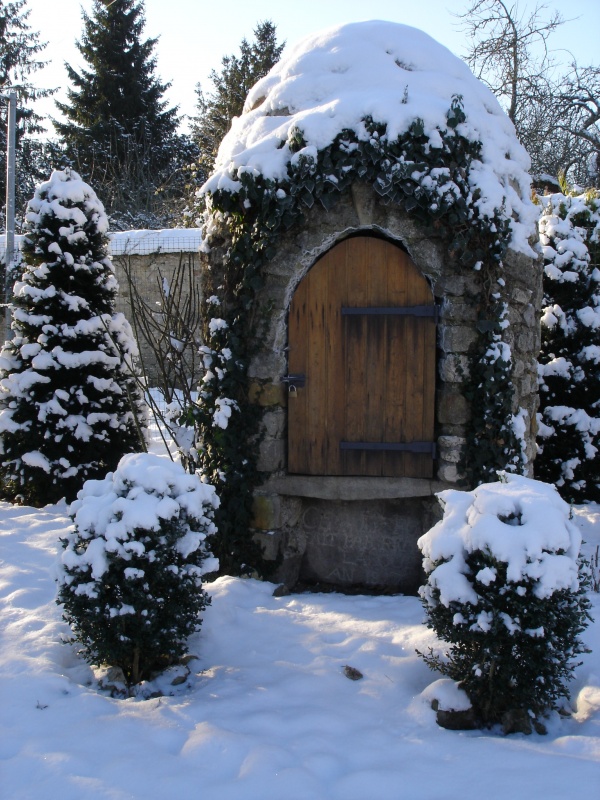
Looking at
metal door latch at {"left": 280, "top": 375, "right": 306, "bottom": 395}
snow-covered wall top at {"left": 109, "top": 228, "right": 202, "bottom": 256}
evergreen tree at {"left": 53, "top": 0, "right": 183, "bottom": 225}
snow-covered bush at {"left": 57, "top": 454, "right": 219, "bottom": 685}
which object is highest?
evergreen tree at {"left": 53, "top": 0, "right": 183, "bottom": 225}

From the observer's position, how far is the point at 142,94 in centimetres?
2112

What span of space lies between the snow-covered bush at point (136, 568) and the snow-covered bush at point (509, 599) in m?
1.08

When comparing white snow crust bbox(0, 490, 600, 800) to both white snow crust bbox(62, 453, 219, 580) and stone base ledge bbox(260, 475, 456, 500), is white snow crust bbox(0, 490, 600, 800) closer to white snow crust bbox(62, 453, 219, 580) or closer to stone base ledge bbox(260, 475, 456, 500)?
white snow crust bbox(62, 453, 219, 580)

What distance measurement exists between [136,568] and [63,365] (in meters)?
3.79

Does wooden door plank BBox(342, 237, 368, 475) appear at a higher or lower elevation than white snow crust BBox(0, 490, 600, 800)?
higher

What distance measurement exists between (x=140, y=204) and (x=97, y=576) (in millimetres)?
18676

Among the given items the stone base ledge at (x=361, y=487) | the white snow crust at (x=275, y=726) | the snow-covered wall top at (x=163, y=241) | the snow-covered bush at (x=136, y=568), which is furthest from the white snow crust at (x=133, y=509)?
the snow-covered wall top at (x=163, y=241)

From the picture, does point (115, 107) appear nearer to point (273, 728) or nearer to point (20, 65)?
point (20, 65)

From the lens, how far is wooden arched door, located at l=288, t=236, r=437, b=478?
434 cm

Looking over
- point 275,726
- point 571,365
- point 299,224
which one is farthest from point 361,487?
point 571,365

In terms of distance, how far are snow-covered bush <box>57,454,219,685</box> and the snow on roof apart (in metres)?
2.15

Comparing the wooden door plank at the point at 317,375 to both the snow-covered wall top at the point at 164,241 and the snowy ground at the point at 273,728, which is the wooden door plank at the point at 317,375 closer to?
the snowy ground at the point at 273,728

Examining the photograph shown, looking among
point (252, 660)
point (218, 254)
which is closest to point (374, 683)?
point (252, 660)

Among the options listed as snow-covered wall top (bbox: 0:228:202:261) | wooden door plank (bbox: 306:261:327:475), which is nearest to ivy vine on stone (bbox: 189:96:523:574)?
wooden door plank (bbox: 306:261:327:475)
